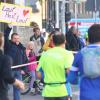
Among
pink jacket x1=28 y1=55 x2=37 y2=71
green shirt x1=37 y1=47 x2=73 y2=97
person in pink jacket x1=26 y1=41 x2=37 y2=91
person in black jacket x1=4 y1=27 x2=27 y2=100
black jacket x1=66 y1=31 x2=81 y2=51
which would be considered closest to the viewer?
green shirt x1=37 y1=47 x2=73 y2=97

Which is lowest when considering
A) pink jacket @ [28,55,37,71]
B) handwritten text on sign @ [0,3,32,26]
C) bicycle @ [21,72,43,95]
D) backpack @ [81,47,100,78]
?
bicycle @ [21,72,43,95]

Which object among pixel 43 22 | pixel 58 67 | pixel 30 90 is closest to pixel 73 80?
pixel 58 67

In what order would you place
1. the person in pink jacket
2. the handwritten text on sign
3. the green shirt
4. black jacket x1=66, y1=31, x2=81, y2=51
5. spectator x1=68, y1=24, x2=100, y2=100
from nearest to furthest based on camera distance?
spectator x1=68, y1=24, x2=100, y2=100, the green shirt, the handwritten text on sign, the person in pink jacket, black jacket x1=66, y1=31, x2=81, y2=51

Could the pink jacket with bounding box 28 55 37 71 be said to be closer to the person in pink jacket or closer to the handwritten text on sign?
the person in pink jacket

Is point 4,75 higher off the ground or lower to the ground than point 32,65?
higher

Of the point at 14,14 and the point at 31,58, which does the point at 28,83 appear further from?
the point at 14,14

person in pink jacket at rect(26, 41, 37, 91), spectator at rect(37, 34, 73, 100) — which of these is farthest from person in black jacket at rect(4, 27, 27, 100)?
spectator at rect(37, 34, 73, 100)

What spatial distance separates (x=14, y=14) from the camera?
13320mm

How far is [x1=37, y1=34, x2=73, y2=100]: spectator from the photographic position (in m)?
7.89

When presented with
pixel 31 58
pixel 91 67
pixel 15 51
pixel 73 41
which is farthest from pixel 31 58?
pixel 91 67

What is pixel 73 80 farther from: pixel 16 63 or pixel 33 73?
pixel 33 73

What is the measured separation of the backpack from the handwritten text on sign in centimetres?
677

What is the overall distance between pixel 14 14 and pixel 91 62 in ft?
24.1

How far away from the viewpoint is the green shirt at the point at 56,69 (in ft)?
25.9
